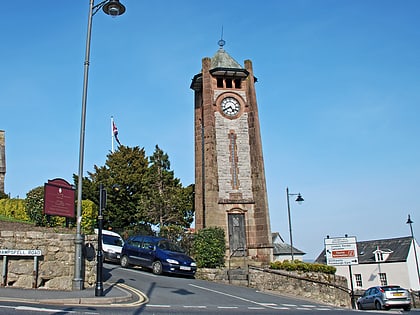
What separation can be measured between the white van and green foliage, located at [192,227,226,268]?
421 centimetres

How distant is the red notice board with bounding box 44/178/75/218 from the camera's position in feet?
46.2

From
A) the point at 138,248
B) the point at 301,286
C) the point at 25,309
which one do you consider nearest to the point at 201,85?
the point at 138,248

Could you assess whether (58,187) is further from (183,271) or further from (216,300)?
(183,271)

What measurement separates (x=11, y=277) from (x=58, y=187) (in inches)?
136

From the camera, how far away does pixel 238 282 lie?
68.5 ft

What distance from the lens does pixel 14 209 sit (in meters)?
20.0

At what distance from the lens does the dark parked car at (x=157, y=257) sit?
19.4m

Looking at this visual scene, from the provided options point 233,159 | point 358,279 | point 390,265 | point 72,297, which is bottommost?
point 358,279

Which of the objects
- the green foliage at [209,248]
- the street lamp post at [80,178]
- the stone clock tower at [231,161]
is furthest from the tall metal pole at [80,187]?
the stone clock tower at [231,161]

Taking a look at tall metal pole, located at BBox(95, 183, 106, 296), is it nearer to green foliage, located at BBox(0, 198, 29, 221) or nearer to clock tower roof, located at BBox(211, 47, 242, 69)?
green foliage, located at BBox(0, 198, 29, 221)

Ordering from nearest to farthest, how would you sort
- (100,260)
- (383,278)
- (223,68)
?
1. (100,260)
2. (223,68)
3. (383,278)

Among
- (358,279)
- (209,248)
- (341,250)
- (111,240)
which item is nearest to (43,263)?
(111,240)

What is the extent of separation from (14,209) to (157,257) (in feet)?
23.5

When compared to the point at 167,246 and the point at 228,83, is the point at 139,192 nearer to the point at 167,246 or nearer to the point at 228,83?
the point at 228,83
